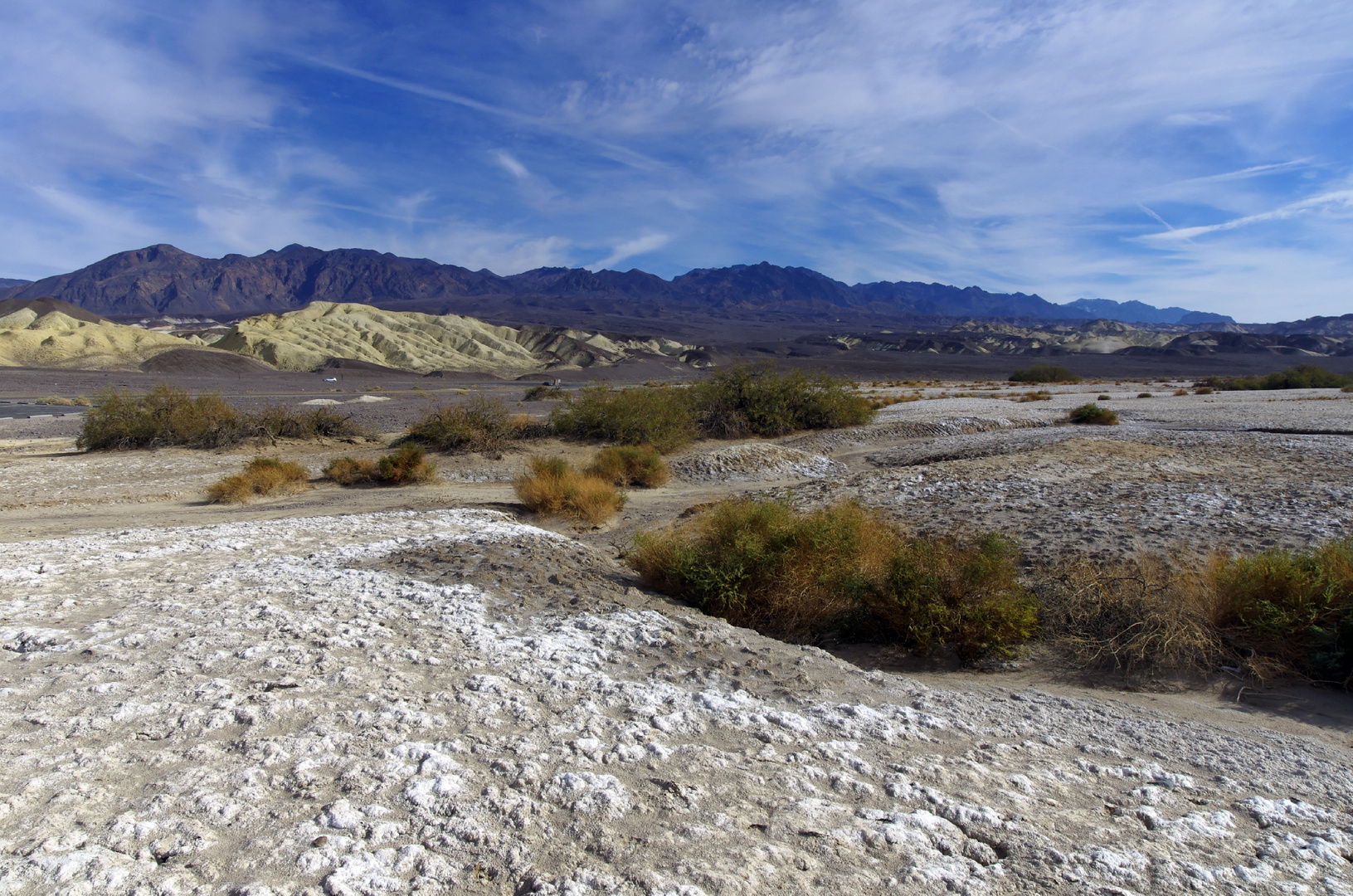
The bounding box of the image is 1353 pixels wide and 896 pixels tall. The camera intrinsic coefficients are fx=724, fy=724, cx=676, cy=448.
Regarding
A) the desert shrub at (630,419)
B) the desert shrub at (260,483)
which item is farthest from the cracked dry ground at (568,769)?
the desert shrub at (630,419)

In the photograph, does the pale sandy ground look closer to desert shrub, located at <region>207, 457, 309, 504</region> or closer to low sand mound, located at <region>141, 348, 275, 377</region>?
desert shrub, located at <region>207, 457, 309, 504</region>

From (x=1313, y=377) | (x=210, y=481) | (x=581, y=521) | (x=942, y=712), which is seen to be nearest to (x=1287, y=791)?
(x=942, y=712)

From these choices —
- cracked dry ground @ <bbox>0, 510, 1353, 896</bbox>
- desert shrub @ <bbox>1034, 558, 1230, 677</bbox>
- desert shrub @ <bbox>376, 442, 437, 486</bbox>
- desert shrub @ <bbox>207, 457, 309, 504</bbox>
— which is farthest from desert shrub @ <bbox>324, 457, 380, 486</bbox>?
desert shrub @ <bbox>1034, 558, 1230, 677</bbox>

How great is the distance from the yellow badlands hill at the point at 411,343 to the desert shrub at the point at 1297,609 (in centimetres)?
8570

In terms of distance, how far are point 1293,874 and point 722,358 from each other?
109 meters

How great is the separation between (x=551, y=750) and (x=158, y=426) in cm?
1879

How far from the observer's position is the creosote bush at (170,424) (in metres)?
17.5

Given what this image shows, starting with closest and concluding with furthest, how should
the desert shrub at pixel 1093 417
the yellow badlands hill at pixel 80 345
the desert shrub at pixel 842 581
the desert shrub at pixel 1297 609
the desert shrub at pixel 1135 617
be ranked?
the desert shrub at pixel 1297 609 < the desert shrub at pixel 1135 617 < the desert shrub at pixel 842 581 < the desert shrub at pixel 1093 417 < the yellow badlands hill at pixel 80 345

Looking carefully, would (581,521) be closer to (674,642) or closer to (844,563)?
(844,563)

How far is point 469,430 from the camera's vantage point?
1736cm

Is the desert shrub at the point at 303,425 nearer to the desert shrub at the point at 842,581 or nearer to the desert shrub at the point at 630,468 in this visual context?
the desert shrub at the point at 630,468

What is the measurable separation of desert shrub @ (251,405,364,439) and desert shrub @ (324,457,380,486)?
4454 millimetres

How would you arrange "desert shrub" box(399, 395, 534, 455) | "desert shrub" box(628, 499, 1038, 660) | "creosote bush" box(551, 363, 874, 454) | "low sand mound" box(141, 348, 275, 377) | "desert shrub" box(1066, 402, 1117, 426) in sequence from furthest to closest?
"low sand mound" box(141, 348, 275, 377), "desert shrub" box(1066, 402, 1117, 426), "creosote bush" box(551, 363, 874, 454), "desert shrub" box(399, 395, 534, 455), "desert shrub" box(628, 499, 1038, 660)

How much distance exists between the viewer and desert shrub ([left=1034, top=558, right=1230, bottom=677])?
5246 millimetres
